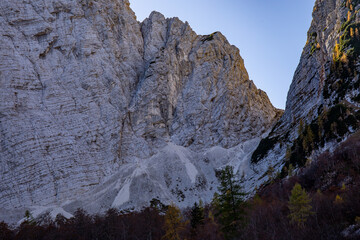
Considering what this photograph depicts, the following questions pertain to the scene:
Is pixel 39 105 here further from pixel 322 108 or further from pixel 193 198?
pixel 322 108

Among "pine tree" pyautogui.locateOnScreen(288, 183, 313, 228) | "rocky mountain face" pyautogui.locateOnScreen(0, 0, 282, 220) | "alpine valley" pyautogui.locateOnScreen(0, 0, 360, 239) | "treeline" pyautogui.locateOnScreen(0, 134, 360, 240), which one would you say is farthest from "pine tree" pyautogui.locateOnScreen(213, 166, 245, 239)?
"rocky mountain face" pyautogui.locateOnScreen(0, 0, 282, 220)

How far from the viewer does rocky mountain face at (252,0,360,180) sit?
5691 centimetres

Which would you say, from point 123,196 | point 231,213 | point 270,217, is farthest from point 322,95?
point 231,213

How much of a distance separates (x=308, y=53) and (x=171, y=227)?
7772cm

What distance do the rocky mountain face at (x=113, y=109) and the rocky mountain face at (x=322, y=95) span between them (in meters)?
5.32

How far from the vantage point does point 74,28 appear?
87750mm

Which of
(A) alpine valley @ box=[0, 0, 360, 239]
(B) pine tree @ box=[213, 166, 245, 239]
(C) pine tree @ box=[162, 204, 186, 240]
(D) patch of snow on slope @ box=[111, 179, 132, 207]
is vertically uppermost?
(A) alpine valley @ box=[0, 0, 360, 239]

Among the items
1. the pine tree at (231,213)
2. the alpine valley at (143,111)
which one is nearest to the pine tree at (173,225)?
the pine tree at (231,213)

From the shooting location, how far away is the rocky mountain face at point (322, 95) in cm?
5691

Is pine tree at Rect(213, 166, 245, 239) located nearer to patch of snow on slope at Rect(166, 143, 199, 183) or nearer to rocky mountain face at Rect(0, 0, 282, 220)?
rocky mountain face at Rect(0, 0, 282, 220)

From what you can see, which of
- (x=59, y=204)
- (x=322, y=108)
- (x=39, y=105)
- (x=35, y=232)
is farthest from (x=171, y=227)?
(x=39, y=105)

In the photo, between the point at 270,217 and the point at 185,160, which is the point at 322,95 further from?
the point at 270,217

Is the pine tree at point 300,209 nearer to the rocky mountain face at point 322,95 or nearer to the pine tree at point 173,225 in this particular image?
the pine tree at point 173,225

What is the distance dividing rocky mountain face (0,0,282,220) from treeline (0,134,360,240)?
14366 mm
